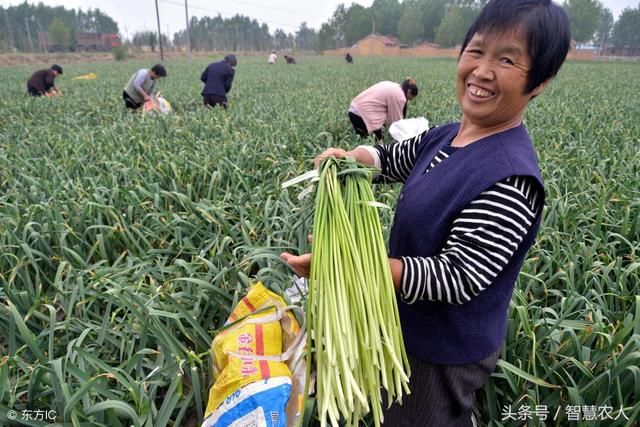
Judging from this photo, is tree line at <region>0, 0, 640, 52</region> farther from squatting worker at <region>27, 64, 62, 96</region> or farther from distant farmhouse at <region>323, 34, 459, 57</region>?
squatting worker at <region>27, 64, 62, 96</region>

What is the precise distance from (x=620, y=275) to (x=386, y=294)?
5.55 feet

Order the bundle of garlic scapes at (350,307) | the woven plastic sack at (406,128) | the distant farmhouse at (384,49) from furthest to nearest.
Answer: the distant farmhouse at (384,49)
the woven plastic sack at (406,128)
the bundle of garlic scapes at (350,307)

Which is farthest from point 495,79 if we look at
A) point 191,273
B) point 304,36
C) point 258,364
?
point 304,36

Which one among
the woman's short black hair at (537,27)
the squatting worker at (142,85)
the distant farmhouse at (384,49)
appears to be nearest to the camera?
the woman's short black hair at (537,27)

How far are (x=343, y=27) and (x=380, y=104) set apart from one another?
8792 centimetres

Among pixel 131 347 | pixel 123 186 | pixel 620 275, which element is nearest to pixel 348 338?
pixel 131 347

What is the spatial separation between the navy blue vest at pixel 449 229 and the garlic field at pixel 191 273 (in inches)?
16.8

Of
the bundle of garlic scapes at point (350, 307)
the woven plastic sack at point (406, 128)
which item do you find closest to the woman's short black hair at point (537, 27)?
the bundle of garlic scapes at point (350, 307)

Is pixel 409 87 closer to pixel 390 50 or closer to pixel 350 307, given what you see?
pixel 350 307

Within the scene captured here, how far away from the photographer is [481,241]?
0.92 metres

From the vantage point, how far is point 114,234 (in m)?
2.58

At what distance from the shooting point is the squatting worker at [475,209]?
3.00 ft

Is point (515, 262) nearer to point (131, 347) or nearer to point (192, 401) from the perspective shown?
point (192, 401)

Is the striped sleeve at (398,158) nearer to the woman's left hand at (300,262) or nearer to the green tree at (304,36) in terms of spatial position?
the woman's left hand at (300,262)
